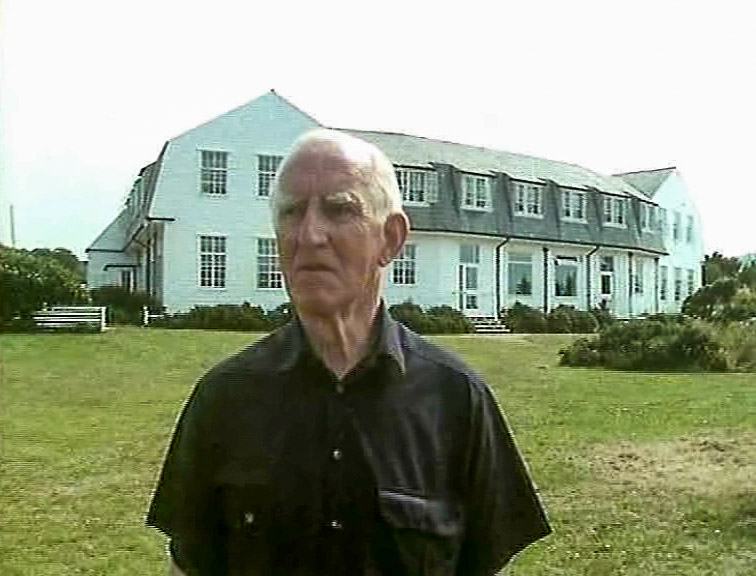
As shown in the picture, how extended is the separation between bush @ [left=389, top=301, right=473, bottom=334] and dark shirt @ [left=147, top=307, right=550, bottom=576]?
2.56ft

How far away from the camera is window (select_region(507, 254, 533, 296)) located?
2.06 m

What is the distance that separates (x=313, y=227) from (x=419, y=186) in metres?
0.80

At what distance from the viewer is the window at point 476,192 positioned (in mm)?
2014

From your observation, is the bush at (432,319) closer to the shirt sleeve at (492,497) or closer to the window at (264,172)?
the window at (264,172)

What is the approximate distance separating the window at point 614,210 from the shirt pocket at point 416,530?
118 centimetres

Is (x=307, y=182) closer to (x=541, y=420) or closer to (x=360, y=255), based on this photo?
(x=360, y=255)

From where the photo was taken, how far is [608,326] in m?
2.12

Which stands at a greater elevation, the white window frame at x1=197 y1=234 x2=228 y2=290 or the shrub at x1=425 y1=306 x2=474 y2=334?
the white window frame at x1=197 y1=234 x2=228 y2=290

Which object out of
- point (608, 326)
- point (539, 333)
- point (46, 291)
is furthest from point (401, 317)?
point (46, 291)

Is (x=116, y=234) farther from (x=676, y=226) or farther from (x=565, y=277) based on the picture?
(x=676, y=226)

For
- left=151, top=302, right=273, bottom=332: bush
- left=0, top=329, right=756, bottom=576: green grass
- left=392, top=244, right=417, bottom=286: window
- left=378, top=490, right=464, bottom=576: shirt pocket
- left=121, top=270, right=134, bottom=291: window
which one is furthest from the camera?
left=121, top=270, right=134, bottom=291: window

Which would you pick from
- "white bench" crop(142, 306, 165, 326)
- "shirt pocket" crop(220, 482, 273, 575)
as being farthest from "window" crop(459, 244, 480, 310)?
"shirt pocket" crop(220, 482, 273, 575)

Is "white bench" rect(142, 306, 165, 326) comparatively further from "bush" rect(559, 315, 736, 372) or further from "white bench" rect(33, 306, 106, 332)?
"bush" rect(559, 315, 736, 372)

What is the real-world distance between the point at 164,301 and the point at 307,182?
1.05m
